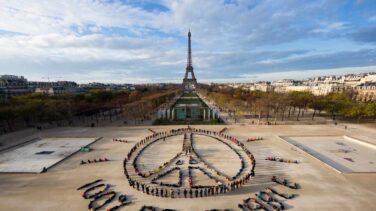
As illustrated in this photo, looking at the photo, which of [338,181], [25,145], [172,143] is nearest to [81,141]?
[25,145]

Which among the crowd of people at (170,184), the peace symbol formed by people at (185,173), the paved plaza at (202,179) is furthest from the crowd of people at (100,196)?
the crowd of people at (170,184)

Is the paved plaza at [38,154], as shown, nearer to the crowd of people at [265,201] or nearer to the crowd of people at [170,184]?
the crowd of people at [170,184]

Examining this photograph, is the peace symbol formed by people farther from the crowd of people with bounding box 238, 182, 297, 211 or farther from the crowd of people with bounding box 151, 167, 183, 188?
the crowd of people with bounding box 238, 182, 297, 211

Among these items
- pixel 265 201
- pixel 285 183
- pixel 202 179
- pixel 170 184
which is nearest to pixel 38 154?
pixel 170 184

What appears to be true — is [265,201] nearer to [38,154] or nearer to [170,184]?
[170,184]

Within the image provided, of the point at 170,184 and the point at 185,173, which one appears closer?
the point at 170,184

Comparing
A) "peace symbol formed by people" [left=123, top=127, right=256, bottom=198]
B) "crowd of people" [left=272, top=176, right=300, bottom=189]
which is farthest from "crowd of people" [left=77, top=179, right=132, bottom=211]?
"crowd of people" [left=272, top=176, right=300, bottom=189]

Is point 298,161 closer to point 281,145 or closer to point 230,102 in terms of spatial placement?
point 281,145
